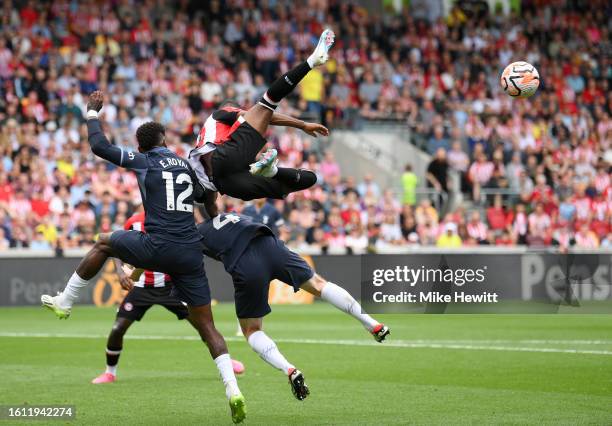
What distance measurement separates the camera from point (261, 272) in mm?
10367

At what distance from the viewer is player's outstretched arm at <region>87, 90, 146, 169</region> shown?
31.6 feet

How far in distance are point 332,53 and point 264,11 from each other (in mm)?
2204

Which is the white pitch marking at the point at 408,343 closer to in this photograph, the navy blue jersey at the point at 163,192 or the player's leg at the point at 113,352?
the player's leg at the point at 113,352

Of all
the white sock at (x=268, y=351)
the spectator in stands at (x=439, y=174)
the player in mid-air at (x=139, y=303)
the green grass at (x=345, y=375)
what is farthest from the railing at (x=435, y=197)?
the white sock at (x=268, y=351)

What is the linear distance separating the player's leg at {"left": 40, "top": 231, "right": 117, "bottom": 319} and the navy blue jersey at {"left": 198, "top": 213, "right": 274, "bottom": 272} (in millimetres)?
925

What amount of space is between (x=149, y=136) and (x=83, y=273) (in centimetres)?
135

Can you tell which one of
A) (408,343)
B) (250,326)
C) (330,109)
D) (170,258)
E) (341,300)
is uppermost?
(330,109)

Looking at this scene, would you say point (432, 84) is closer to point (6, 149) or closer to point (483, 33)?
point (483, 33)

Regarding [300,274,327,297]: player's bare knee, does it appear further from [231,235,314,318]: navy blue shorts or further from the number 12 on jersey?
the number 12 on jersey

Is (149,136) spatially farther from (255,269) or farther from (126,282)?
(126,282)

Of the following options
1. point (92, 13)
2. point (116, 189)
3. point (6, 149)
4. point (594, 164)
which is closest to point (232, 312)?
point (116, 189)

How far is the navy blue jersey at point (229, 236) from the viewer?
10.4 meters

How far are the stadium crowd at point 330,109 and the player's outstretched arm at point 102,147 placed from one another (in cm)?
1358

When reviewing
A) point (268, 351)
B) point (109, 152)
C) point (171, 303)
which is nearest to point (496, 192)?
point (171, 303)
